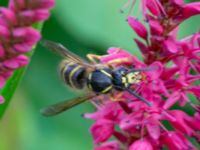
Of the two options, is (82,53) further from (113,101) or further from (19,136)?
(113,101)

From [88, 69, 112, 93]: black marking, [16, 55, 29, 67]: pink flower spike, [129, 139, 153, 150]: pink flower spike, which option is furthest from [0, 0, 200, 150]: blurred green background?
[16, 55, 29, 67]: pink flower spike

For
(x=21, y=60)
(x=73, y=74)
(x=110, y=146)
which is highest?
(x=21, y=60)

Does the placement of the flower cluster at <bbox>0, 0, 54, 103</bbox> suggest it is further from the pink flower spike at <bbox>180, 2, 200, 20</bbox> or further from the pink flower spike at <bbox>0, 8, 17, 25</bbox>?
the pink flower spike at <bbox>180, 2, 200, 20</bbox>

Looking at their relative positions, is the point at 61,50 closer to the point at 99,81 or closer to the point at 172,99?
the point at 99,81

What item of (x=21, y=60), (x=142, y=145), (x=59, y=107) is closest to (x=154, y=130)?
(x=142, y=145)

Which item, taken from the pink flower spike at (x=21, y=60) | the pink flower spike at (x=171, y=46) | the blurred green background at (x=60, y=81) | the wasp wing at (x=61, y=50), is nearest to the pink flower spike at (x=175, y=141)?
the pink flower spike at (x=171, y=46)

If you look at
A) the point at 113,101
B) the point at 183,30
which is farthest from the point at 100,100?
the point at 183,30
